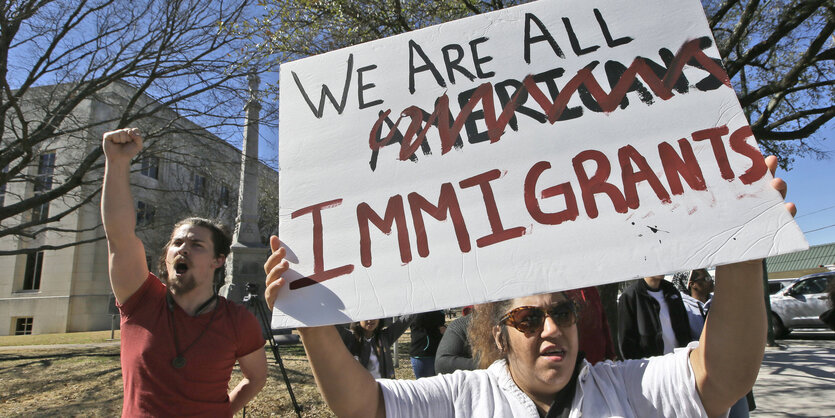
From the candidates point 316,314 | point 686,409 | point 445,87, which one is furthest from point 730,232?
point 316,314

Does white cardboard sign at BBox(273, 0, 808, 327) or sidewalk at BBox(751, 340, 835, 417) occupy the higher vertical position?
white cardboard sign at BBox(273, 0, 808, 327)

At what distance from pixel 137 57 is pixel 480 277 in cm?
773

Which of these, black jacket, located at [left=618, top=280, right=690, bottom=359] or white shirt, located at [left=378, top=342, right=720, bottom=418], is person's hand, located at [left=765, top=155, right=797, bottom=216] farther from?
black jacket, located at [left=618, top=280, right=690, bottom=359]

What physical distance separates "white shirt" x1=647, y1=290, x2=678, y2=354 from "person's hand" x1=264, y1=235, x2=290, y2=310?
3139 millimetres

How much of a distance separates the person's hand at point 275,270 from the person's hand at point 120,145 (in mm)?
801

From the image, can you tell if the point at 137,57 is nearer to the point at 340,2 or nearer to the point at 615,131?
the point at 340,2

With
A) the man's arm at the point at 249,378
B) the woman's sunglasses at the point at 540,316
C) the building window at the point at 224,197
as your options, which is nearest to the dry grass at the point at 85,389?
the man's arm at the point at 249,378

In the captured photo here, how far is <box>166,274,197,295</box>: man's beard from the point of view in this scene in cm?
215

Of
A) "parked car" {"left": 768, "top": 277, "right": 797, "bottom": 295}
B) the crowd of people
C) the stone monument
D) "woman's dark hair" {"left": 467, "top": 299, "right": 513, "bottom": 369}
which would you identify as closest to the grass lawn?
the stone monument

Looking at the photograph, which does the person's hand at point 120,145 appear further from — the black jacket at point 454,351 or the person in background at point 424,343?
the person in background at point 424,343

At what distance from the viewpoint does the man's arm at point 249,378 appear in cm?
224

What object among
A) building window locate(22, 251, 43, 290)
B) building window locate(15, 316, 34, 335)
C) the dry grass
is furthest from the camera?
building window locate(22, 251, 43, 290)

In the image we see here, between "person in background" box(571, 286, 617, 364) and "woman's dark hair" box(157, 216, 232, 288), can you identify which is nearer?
"woman's dark hair" box(157, 216, 232, 288)

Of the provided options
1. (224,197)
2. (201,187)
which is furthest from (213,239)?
(224,197)
